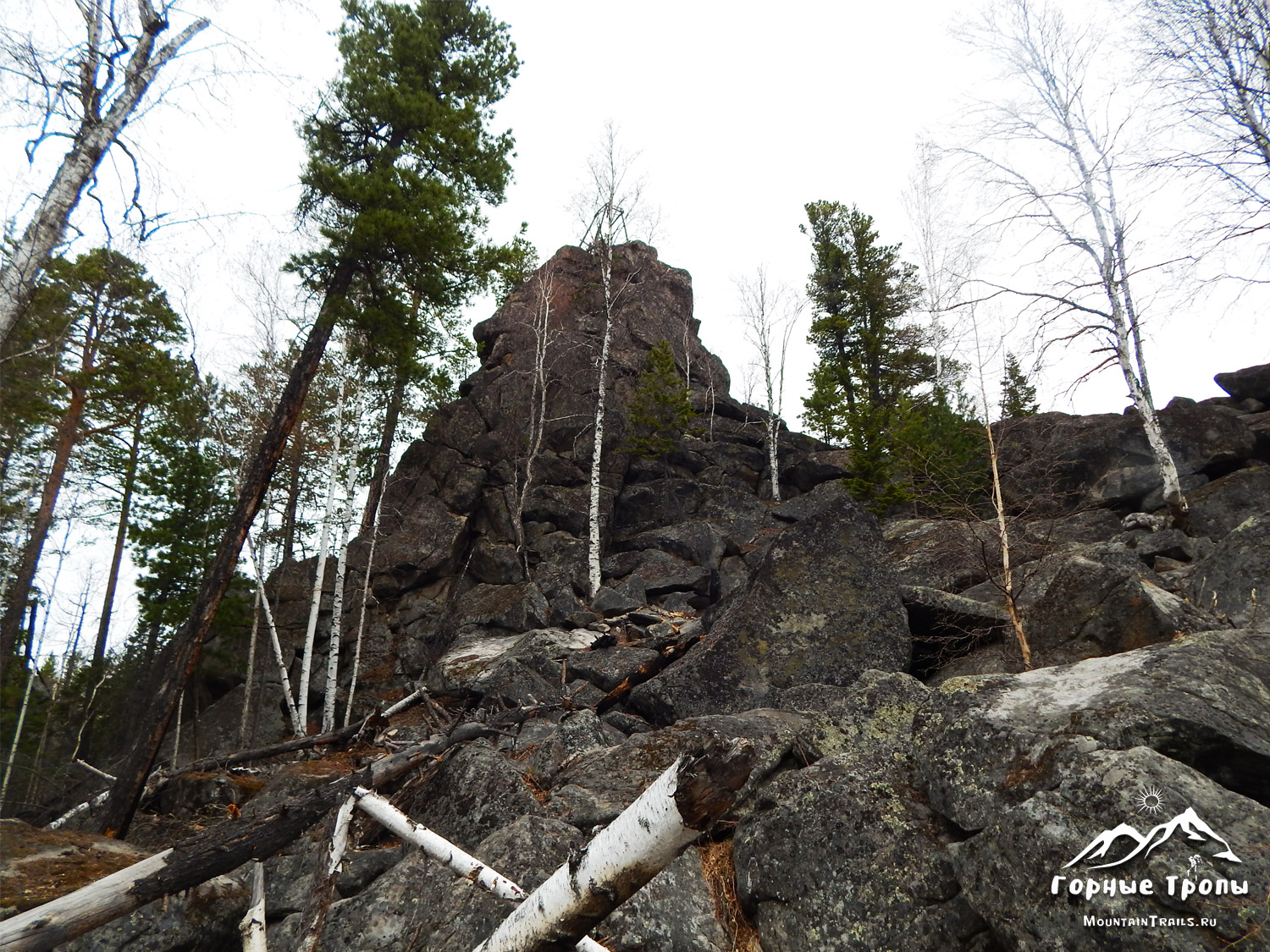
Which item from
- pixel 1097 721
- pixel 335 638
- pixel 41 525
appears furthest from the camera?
pixel 41 525

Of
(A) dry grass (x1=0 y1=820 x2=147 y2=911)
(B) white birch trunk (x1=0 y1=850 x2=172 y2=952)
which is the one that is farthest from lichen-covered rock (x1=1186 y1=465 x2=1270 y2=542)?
(A) dry grass (x1=0 y1=820 x2=147 y2=911)

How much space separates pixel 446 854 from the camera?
14.9 feet

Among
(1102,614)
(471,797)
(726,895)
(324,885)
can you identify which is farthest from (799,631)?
(324,885)

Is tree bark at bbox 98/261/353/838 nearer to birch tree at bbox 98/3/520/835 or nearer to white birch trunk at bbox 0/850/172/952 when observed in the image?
birch tree at bbox 98/3/520/835

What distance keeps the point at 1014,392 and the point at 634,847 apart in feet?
43.1

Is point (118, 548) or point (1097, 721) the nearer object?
point (1097, 721)

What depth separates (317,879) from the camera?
4750 millimetres

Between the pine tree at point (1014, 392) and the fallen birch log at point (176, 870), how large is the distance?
1094cm

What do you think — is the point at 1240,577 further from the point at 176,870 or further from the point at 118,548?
the point at 118,548

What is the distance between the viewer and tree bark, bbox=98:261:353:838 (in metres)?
9.51

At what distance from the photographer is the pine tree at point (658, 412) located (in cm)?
2723

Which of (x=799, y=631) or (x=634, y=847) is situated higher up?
(x=799, y=631)

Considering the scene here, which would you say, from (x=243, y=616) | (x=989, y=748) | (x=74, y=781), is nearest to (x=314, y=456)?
(x=243, y=616)

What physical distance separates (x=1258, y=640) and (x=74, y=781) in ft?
92.3
